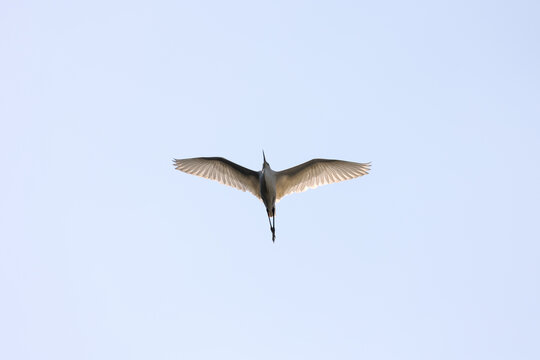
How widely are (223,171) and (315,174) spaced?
124 inches

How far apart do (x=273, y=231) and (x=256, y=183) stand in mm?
1722

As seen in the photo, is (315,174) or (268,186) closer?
(268,186)

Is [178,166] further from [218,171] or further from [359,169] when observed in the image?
[359,169]

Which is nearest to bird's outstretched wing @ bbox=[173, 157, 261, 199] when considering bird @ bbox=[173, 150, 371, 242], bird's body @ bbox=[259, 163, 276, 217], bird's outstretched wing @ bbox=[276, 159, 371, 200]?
bird @ bbox=[173, 150, 371, 242]

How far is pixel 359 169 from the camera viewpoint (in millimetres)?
18000

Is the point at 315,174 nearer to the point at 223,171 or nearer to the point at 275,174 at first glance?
the point at 275,174

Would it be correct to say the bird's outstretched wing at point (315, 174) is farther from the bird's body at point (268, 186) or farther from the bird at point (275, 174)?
the bird's body at point (268, 186)

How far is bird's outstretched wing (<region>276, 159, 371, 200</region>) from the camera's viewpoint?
1794 cm

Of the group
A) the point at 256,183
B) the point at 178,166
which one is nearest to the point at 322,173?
the point at 256,183

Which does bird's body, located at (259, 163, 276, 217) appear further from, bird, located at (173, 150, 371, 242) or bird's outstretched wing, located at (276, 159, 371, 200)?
bird's outstretched wing, located at (276, 159, 371, 200)

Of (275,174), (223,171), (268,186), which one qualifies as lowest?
(268,186)

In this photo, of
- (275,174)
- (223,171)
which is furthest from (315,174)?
(223,171)

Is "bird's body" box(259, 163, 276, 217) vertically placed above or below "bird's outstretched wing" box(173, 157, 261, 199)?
below

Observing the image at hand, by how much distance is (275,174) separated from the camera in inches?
700
